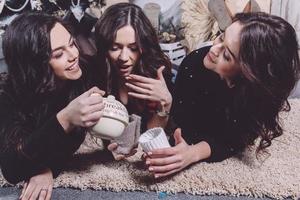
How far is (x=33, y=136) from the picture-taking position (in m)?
0.98

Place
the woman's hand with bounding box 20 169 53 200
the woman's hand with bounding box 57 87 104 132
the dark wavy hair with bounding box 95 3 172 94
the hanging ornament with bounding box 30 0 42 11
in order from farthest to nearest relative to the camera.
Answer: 1. the hanging ornament with bounding box 30 0 42 11
2. the dark wavy hair with bounding box 95 3 172 94
3. the woman's hand with bounding box 20 169 53 200
4. the woman's hand with bounding box 57 87 104 132

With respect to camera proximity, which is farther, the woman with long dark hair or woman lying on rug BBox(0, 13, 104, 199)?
the woman with long dark hair

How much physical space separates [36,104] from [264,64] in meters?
0.57

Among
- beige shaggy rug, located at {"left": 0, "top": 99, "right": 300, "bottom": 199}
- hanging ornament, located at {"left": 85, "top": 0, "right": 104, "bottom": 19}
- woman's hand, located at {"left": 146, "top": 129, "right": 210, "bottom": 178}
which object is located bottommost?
beige shaggy rug, located at {"left": 0, "top": 99, "right": 300, "bottom": 199}

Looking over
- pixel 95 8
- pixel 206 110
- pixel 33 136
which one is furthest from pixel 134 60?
pixel 95 8

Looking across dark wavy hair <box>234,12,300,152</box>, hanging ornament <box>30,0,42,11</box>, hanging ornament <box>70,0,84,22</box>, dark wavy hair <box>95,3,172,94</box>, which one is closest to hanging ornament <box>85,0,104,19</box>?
hanging ornament <box>70,0,84,22</box>

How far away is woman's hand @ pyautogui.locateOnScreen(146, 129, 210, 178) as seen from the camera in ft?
3.40

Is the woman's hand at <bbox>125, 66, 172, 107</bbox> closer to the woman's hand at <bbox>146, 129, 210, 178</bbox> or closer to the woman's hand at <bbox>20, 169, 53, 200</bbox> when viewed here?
the woman's hand at <bbox>146, 129, 210, 178</bbox>

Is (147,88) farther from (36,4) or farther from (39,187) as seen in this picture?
(36,4)

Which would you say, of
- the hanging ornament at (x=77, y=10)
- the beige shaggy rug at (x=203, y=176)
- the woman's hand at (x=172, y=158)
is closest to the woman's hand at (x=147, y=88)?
the woman's hand at (x=172, y=158)

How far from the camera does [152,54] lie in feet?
4.02

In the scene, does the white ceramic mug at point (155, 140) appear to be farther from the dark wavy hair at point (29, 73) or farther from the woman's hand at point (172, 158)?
the dark wavy hair at point (29, 73)

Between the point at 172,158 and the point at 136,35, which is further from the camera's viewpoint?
the point at 136,35

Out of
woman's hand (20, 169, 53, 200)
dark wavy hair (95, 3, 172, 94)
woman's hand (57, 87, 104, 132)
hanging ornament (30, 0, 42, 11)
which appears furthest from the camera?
hanging ornament (30, 0, 42, 11)
